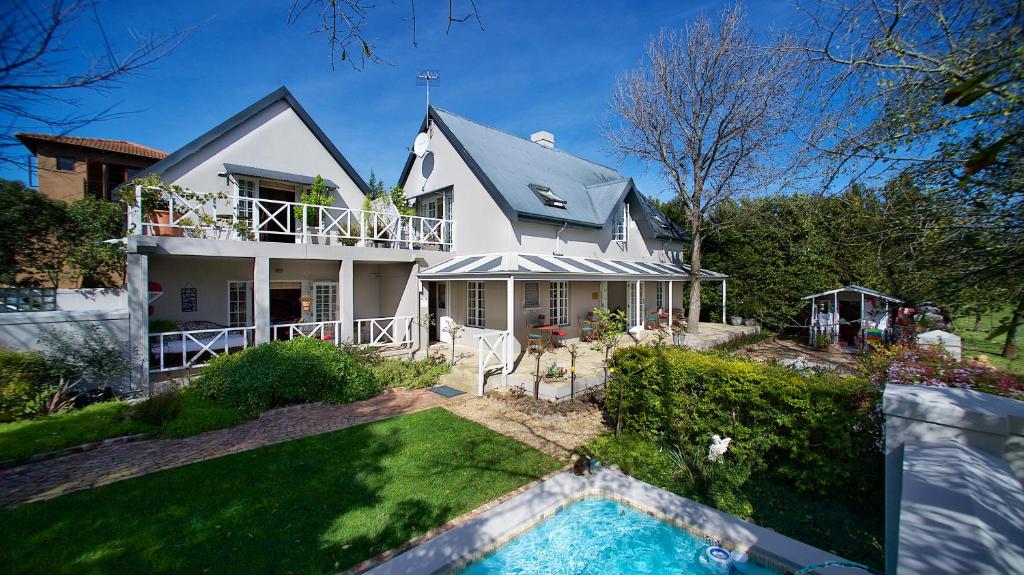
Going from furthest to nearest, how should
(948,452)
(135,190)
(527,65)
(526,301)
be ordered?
(526,301)
(135,190)
(527,65)
(948,452)

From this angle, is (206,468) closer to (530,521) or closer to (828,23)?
(530,521)

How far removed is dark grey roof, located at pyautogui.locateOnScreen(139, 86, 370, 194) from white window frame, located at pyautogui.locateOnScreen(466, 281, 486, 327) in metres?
5.81

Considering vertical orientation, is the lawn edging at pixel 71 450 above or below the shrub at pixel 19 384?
below

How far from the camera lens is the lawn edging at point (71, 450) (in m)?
6.50

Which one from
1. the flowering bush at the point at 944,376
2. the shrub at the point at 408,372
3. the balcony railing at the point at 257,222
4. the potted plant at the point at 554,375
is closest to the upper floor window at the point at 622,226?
the balcony railing at the point at 257,222

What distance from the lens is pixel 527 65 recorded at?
30.8ft

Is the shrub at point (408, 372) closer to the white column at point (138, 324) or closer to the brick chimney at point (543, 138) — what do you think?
the white column at point (138, 324)

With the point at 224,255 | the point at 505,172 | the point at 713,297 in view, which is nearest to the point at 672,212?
the point at 713,297

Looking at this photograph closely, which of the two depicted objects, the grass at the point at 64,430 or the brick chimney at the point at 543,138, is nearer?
the grass at the point at 64,430

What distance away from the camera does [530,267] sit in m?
12.4

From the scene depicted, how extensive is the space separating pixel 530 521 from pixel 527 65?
30.4 ft

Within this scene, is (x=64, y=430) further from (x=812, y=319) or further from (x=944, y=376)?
(x=812, y=319)

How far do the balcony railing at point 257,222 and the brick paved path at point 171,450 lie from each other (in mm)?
5346

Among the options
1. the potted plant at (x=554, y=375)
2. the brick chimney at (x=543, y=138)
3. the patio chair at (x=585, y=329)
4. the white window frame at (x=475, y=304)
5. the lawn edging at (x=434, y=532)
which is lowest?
the lawn edging at (x=434, y=532)
